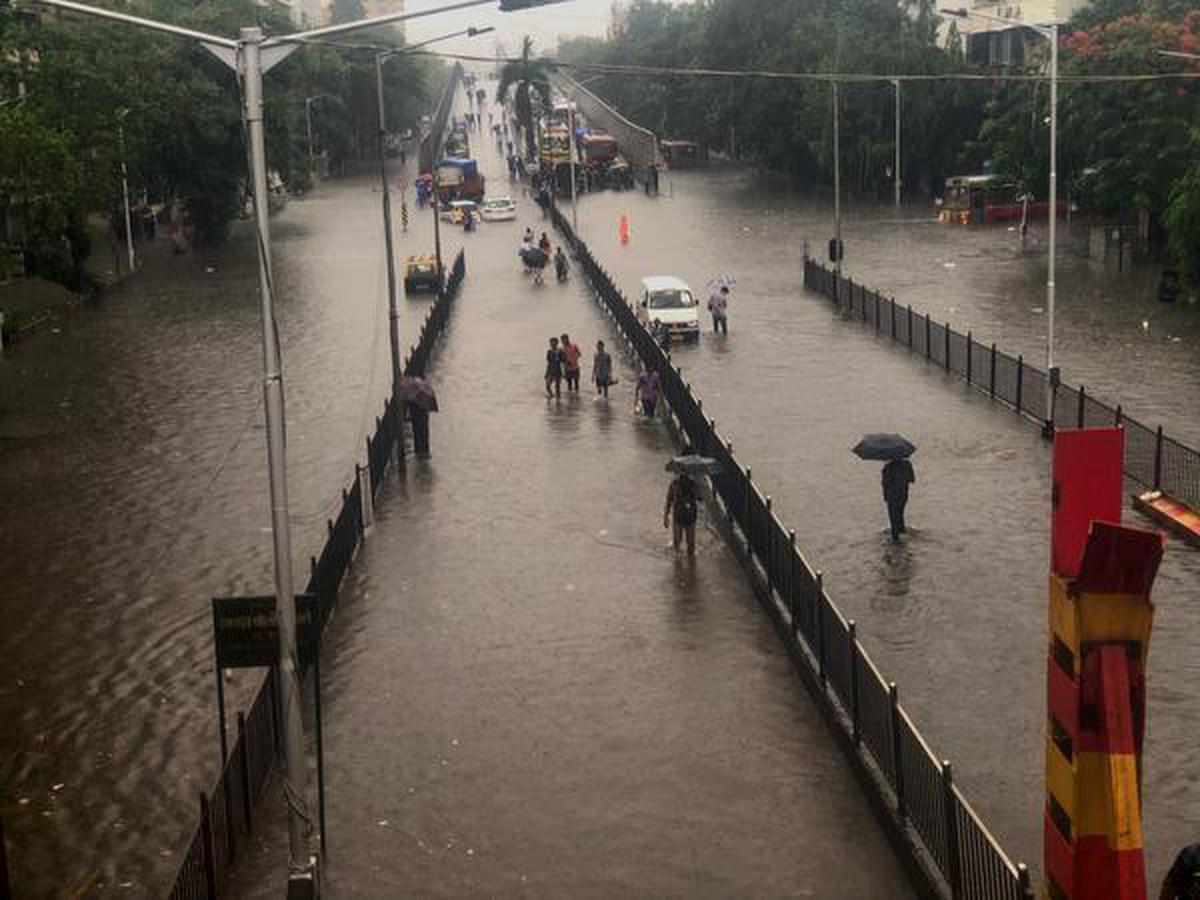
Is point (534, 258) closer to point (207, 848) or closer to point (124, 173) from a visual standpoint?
point (124, 173)

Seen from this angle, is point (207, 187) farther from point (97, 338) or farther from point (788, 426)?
point (788, 426)

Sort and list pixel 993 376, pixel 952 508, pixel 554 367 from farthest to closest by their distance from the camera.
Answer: pixel 554 367
pixel 993 376
pixel 952 508

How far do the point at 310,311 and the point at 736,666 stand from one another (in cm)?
3138

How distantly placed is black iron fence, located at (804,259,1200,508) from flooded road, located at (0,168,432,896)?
11.0 m

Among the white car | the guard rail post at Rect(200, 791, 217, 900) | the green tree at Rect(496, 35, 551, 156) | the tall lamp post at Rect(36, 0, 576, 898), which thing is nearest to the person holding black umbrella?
the tall lamp post at Rect(36, 0, 576, 898)

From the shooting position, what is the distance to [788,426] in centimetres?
2889

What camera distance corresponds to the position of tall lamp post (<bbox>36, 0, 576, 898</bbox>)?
1209cm

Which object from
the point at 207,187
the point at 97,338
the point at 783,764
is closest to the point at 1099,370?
the point at 783,764

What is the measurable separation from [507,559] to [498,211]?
55252mm

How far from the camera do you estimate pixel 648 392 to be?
2998 cm

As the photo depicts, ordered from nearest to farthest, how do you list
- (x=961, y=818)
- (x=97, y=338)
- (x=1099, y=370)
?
(x=961, y=818) → (x=1099, y=370) → (x=97, y=338)

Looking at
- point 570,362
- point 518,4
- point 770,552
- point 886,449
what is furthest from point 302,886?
point 570,362

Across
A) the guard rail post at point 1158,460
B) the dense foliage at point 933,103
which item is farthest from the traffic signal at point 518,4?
the dense foliage at point 933,103

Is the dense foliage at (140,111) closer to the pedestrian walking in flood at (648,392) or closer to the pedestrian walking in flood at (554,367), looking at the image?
the pedestrian walking in flood at (554,367)
